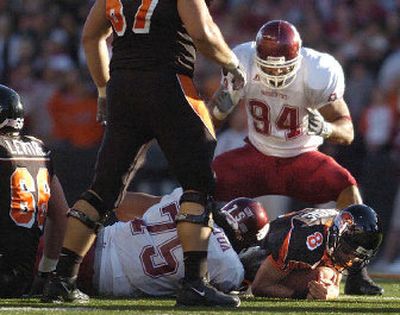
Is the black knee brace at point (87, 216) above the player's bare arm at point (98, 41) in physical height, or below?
below

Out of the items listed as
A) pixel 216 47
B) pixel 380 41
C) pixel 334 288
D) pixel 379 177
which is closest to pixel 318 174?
pixel 334 288

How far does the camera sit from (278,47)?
689 cm

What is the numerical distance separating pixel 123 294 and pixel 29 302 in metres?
0.60

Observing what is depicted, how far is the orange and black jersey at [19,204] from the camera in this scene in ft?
19.1

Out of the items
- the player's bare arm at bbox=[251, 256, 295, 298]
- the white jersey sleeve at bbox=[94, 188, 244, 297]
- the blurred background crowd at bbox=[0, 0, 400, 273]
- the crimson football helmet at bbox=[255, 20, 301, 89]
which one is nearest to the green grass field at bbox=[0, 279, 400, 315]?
the player's bare arm at bbox=[251, 256, 295, 298]

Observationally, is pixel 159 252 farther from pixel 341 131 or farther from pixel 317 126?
pixel 341 131

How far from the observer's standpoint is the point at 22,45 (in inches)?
492

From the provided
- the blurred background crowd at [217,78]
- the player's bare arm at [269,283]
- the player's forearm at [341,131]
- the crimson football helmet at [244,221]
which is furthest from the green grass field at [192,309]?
the blurred background crowd at [217,78]

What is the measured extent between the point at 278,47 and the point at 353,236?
1.52 metres

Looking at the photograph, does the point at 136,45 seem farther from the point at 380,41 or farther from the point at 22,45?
the point at 22,45

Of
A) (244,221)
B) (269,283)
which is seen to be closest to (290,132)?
(244,221)

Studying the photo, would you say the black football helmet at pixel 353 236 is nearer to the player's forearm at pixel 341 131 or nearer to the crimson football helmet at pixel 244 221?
the crimson football helmet at pixel 244 221

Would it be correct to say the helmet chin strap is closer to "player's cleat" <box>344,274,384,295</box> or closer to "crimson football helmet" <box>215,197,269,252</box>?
"crimson football helmet" <box>215,197,269,252</box>

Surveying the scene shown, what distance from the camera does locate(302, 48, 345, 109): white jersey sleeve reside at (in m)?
7.25
